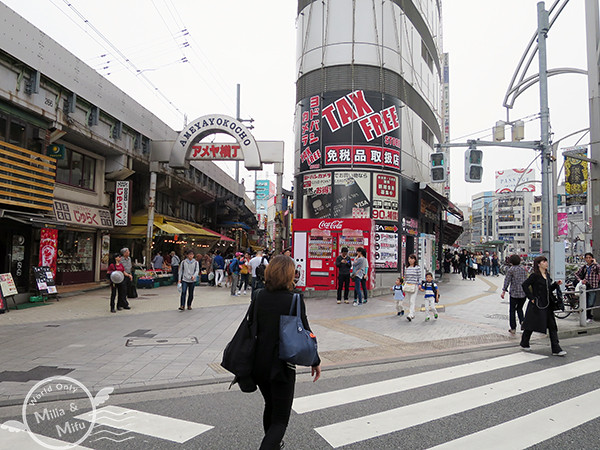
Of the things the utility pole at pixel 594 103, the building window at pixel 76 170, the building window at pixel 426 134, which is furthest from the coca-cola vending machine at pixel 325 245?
the building window at pixel 426 134

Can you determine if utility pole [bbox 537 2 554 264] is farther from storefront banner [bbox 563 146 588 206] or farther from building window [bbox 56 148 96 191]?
building window [bbox 56 148 96 191]

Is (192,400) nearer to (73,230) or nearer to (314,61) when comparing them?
(73,230)

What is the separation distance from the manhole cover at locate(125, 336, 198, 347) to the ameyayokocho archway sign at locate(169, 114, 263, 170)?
10743mm

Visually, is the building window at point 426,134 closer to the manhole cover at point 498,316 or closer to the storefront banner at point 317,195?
the storefront banner at point 317,195

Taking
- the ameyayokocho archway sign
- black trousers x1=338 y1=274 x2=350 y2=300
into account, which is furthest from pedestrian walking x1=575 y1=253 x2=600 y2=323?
the ameyayokocho archway sign

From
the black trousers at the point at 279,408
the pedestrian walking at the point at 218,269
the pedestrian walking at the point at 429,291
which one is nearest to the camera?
the black trousers at the point at 279,408

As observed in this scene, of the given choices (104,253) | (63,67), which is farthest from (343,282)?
(63,67)

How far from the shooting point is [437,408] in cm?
455

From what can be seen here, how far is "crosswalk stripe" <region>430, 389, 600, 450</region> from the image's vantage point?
12.0 feet

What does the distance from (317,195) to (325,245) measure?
3.62 meters

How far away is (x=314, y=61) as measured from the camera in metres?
20.1

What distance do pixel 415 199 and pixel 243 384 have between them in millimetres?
19381

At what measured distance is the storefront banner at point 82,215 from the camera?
46.6 ft

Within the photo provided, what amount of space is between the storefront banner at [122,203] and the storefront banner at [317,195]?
25.9ft
